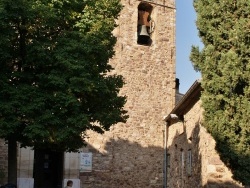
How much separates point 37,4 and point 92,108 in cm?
267

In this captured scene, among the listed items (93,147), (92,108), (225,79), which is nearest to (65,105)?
(92,108)

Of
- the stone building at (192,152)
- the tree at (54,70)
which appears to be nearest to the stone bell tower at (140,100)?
the stone building at (192,152)

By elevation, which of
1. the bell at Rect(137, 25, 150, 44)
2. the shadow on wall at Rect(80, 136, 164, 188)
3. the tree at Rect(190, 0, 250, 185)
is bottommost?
the shadow on wall at Rect(80, 136, 164, 188)

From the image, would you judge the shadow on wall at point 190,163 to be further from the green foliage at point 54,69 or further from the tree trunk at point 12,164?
the tree trunk at point 12,164

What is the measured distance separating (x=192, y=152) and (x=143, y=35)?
25.3 ft

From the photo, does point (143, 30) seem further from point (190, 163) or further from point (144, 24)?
point (190, 163)

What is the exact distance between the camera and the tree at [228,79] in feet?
29.9

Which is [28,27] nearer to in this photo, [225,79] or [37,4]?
[37,4]

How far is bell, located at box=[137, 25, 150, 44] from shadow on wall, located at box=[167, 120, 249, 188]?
4.37 meters

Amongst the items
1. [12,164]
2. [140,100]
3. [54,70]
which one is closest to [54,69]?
[54,70]

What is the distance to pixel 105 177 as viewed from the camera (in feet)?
58.6

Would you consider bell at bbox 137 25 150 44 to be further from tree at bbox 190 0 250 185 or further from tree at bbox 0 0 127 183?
tree at bbox 190 0 250 185

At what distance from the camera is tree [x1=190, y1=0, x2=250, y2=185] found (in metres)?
9.12

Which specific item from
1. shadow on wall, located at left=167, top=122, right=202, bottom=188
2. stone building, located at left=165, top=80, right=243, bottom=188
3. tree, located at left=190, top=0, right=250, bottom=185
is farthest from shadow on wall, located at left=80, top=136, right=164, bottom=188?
tree, located at left=190, top=0, right=250, bottom=185
